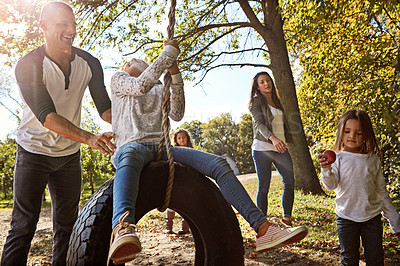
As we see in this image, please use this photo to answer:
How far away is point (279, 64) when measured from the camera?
8.77 meters

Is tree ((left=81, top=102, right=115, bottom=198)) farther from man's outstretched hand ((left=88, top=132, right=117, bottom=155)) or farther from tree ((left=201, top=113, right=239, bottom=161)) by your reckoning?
tree ((left=201, top=113, right=239, bottom=161))

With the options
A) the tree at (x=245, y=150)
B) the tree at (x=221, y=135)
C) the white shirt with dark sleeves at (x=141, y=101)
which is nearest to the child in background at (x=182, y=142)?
the white shirt with dark sleeves at (x=141, y=101)

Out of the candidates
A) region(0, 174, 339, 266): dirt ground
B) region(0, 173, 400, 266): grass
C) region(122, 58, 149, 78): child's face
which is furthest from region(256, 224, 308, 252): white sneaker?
region(0, 174, 339, 266): dirt ground

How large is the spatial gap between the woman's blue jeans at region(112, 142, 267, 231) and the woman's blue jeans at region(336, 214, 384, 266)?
2.88ft

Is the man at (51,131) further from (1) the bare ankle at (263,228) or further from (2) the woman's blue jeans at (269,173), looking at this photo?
(2) the woman's blue jeans at (269,173)

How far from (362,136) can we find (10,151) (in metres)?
20.2

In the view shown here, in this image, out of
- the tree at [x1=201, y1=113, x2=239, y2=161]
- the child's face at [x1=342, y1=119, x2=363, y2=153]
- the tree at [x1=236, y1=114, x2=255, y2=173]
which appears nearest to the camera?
the child's face at [x1=342, y1=119, x2=363, y2=153]

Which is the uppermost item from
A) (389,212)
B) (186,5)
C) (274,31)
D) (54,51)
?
(186,5)

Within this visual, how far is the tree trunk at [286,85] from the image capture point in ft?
28.8

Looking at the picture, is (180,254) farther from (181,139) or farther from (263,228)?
(263,228)

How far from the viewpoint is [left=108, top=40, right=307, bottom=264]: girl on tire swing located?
172 centimetres

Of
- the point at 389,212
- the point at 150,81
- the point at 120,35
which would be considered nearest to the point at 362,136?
the point at 389,212

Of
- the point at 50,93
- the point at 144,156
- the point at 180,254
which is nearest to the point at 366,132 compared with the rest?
the point at 144,156

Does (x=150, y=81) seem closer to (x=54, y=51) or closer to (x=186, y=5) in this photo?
(x=54, y=51)
